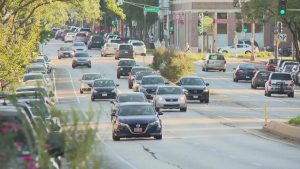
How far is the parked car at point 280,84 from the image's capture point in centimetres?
6038

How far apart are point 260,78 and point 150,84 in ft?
47.1

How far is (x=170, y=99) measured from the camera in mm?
48562

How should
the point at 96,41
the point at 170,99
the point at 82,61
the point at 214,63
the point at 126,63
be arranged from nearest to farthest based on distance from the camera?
the point at 170,99, the point at 126,63, the point at 214,63, the point at 82,61, the point at 96,41

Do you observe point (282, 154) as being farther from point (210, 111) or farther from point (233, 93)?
point (233, 93)

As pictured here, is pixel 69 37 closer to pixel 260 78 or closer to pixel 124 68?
pixel 124 68

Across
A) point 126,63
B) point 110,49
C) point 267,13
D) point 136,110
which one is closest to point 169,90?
point 136,110

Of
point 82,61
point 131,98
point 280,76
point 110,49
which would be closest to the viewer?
point 131,98

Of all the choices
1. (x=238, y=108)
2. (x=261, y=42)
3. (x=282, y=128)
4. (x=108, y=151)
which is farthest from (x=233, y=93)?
(x=261, y=42)

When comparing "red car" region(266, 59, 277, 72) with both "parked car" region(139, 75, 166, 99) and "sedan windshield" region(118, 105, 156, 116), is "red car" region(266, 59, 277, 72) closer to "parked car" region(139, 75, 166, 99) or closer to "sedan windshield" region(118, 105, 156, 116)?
"parked car" region(139, 75, 166, 99)

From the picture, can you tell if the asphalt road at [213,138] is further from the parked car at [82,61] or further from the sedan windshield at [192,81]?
the parked car at [82,61]

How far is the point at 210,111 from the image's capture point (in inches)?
1983

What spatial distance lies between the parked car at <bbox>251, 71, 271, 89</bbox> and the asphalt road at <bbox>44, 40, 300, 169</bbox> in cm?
69

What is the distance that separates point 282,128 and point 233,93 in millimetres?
28119

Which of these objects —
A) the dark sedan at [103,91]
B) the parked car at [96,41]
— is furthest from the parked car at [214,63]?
the parked car at [96,41]
